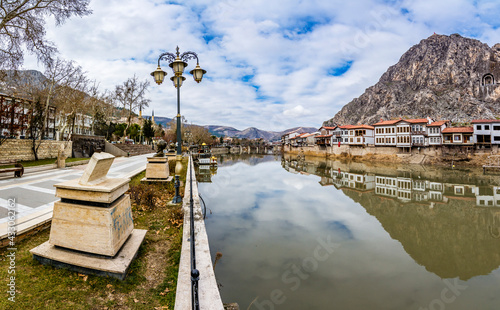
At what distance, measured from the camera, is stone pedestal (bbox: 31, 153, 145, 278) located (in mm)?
A: 3232

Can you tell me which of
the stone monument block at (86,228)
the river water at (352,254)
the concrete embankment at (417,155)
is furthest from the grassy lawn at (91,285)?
the concrete embankment at (417,155)

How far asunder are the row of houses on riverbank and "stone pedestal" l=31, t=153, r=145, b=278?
5904cm

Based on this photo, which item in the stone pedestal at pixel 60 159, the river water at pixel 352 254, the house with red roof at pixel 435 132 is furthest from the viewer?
the house with red roof at pixel 435 132

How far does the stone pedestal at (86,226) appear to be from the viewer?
323 centimetres

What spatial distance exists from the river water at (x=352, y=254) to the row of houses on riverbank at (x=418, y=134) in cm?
3905

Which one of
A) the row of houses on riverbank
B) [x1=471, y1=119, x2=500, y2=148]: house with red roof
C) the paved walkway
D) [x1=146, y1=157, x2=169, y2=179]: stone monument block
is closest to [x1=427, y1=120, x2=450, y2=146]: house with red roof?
the row of houses on riverbank

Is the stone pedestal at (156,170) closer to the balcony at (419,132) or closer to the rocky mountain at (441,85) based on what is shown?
the balcony at (419,132)

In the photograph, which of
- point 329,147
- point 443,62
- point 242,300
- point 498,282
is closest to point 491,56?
point 443,62

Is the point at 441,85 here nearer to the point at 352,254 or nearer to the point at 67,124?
the point at 352,254

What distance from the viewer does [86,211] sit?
Result: 3.27 m

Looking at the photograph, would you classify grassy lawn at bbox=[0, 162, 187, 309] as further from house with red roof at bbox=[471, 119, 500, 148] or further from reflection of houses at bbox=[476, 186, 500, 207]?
house with red roof at bbox=[471, 119, 500, 148]

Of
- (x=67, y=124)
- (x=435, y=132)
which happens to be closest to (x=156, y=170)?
(x=67, y=124)

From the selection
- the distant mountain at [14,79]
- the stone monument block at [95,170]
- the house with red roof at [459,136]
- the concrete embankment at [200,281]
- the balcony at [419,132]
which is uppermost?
the distant mountain at [14,79]

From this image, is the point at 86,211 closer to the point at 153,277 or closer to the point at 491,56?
the point at 153,277
